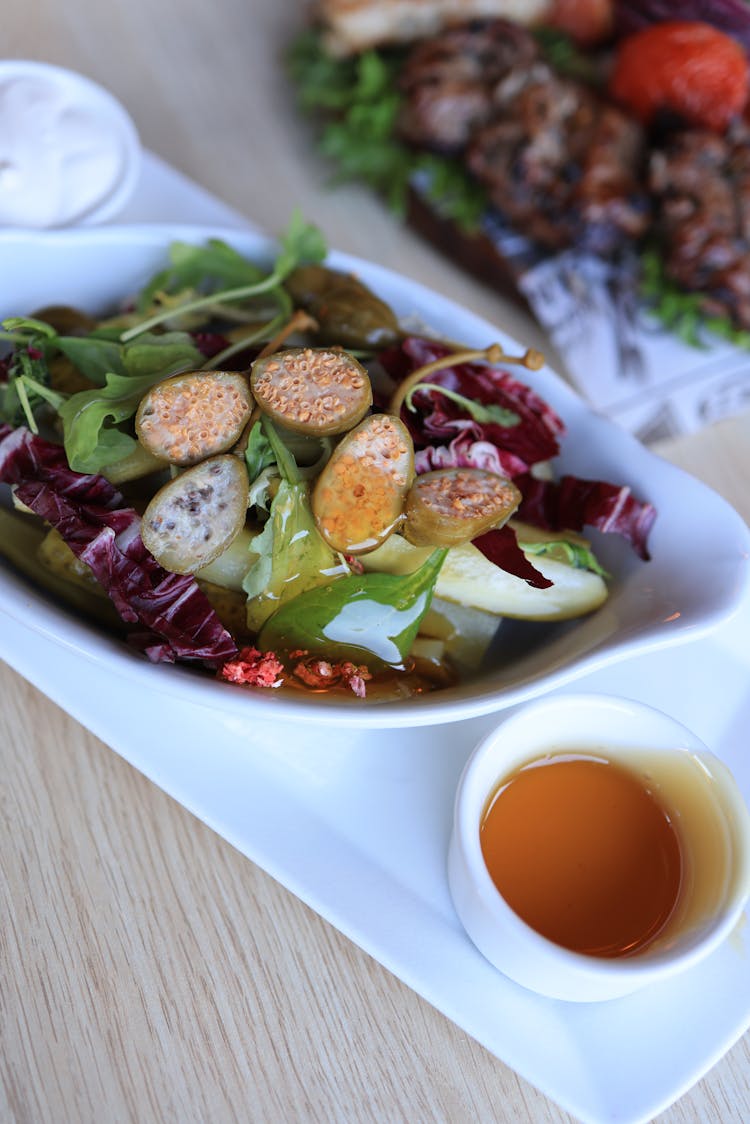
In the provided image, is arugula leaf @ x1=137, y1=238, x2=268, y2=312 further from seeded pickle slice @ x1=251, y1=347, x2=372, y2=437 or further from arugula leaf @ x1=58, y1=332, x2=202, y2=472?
seeded pickle slice @ x1=251, y1=347, x2=372, y2=437

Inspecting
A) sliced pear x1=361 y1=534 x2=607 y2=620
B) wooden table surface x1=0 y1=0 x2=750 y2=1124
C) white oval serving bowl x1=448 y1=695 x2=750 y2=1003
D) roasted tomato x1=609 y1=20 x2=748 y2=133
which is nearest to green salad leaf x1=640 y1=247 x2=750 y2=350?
roasted tomato x1=609 y1=20 x2=748 y2=133

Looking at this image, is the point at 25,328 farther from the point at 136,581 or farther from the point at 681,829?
the point at 681,829

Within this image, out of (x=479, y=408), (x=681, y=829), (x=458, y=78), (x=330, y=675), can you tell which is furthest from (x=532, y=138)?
(x=681, y=829)

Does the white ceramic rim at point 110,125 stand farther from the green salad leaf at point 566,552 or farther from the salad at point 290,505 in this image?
the green salad leaf at point 566,552

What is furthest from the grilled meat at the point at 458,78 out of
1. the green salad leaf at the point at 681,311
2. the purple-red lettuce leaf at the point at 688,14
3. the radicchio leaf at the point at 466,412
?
the radicchio leaf at the point at 466,412

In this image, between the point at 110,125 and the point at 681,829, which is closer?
the point at 681,829

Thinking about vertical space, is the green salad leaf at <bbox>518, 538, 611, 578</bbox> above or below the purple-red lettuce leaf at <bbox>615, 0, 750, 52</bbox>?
below

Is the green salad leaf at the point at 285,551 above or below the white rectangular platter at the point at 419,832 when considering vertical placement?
above
